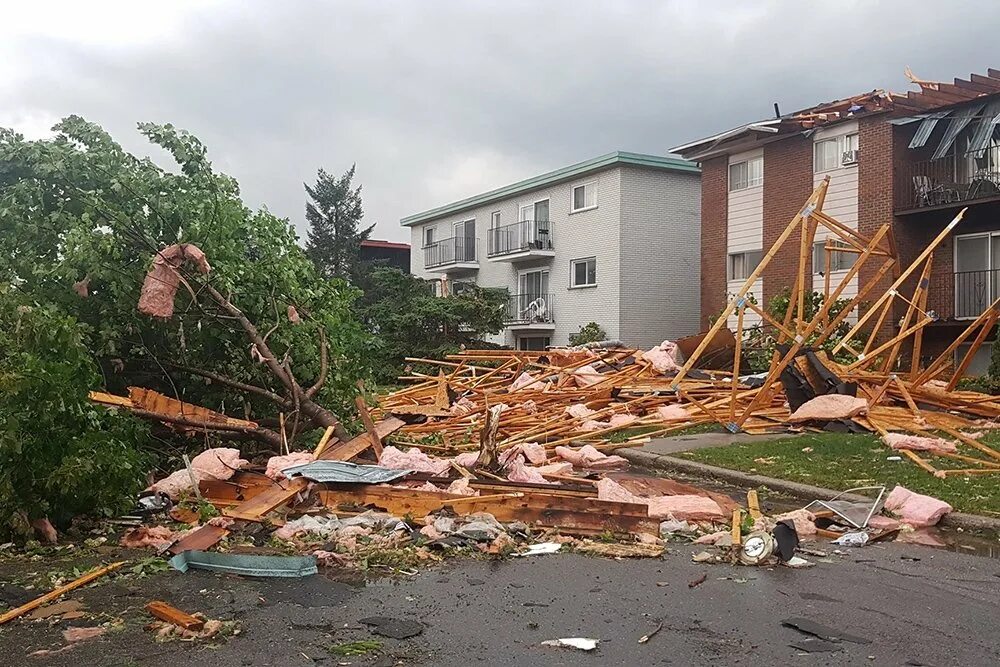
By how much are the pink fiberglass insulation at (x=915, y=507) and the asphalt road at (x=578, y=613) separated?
1.20 m

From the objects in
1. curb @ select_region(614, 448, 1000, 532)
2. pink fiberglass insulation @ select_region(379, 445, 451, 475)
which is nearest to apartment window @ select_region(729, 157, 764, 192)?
curb @ select_region(614, 448, 1000, 532)

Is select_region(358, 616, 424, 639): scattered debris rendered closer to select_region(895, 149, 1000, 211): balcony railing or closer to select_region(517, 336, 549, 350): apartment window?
select_region(895, 149, 1000, 211): balcony railing

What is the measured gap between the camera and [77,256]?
30.5 feet

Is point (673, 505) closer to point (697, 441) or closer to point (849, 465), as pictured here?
point (849, 465)

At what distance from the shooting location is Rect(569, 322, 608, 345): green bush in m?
31.4

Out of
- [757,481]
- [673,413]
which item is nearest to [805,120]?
[673,413]

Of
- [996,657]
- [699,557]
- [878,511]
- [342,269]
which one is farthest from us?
[342,269]

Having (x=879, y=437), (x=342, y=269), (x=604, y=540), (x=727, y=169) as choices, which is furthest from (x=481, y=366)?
(x=342, y=269)

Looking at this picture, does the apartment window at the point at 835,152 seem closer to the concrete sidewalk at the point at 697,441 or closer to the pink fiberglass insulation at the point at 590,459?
the concrete sidewalk at the point at 697,441

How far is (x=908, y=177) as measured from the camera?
22922 millimetres

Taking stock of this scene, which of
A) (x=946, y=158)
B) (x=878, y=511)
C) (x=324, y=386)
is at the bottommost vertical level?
(x=878, y=511)

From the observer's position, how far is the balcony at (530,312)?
113ft

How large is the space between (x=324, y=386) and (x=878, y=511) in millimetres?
6138

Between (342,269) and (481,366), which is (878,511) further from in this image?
(342,269)
